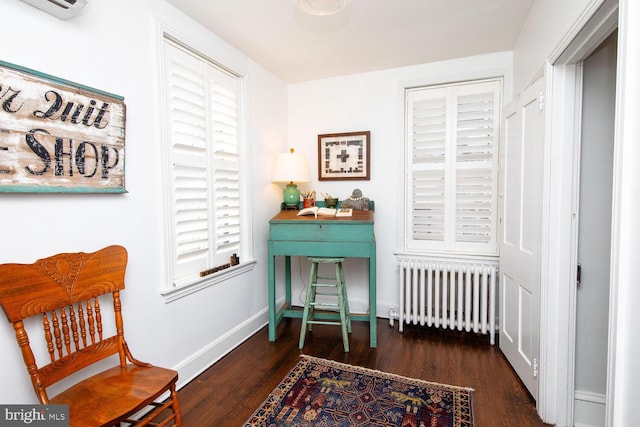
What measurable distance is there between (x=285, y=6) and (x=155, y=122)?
→ 117 cm

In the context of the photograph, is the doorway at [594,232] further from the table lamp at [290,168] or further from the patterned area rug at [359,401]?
the table lamp at [290,168]

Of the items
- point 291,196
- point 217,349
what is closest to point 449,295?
point 291,196

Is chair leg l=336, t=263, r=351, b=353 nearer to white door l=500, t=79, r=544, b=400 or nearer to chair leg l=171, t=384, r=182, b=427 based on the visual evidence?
white door l=500, t=79, r=544, b=400

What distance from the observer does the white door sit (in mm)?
1926

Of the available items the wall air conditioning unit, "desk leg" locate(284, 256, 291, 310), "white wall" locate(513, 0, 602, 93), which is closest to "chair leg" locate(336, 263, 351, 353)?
"desk leg" locate(284, 256, 291, 310)

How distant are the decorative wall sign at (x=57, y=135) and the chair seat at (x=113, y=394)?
0.92 metres

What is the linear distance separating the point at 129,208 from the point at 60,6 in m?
1.00

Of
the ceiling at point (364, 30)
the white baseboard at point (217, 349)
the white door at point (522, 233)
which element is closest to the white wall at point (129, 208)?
the white baseboard at point (217, 349)

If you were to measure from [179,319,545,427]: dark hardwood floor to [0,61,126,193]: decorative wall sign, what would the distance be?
1.47 metres

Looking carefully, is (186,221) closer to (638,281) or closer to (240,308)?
(240,308)

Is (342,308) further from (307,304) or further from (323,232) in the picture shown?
(323,232)

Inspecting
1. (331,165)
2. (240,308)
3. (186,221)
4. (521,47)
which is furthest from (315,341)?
(521,47)

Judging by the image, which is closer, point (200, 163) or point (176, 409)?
point (176, 409)

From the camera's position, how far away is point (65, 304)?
55.7 inches
